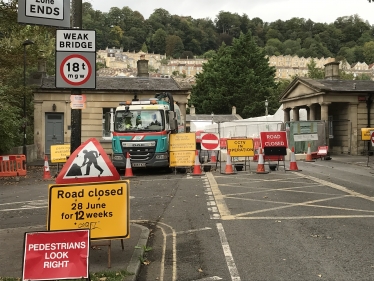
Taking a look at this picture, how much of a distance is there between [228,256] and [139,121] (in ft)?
44.1

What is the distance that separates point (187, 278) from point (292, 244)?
7.03ft

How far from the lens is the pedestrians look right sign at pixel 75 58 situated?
767 centimetres

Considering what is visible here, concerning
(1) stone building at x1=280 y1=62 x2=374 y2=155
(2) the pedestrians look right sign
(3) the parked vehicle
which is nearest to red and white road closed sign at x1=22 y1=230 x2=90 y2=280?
(2) the pedestrians look right sign

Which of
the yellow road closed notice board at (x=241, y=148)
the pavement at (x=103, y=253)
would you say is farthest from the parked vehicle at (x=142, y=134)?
the pavement at (x=103, y=253)

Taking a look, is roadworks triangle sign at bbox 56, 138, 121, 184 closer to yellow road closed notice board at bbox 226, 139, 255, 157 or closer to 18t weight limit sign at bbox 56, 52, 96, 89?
18t weight limit sign at bbox 56, 52, 96, 89

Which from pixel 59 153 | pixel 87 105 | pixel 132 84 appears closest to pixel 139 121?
pixel 59 153

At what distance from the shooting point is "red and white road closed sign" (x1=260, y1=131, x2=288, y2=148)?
20.3m

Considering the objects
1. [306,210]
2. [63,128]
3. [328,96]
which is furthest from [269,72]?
[306,210]

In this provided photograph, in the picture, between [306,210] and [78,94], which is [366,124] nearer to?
[306,210]

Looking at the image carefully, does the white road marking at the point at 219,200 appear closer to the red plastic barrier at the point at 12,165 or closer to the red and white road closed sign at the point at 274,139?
the red and white road closed sign at the point at 274,139

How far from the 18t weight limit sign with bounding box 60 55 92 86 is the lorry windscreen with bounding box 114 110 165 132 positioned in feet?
38.8

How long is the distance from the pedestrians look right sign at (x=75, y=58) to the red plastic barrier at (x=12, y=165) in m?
12.3

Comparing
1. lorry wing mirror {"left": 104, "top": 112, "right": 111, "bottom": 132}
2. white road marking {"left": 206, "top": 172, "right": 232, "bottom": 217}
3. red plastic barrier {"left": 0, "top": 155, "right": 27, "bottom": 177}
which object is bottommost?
white road marking {"left": 206, "top": 172, "right": 232, "bottom": 217}

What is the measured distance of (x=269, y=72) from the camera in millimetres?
76188
